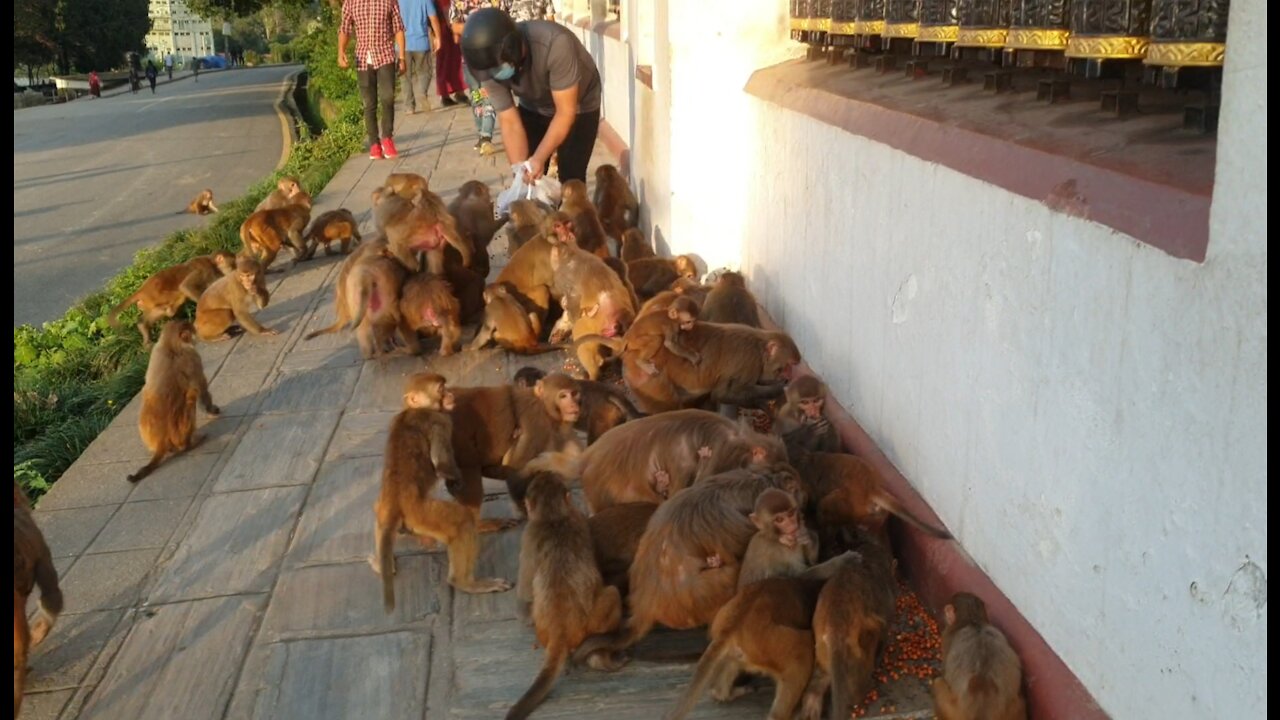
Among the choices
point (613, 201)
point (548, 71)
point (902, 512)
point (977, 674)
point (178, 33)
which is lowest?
point (977, 674)

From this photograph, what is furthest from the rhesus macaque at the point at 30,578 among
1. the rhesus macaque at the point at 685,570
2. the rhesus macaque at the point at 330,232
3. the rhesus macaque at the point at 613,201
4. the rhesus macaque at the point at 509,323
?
the rhesus macaque at the point at 330,232

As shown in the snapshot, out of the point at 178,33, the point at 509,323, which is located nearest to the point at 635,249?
the point at 509,323

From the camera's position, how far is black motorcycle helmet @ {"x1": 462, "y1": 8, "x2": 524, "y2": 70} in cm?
891

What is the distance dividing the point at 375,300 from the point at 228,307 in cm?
158

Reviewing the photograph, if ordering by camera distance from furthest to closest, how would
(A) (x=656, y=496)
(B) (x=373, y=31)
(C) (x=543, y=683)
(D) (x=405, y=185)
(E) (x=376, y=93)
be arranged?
(E) (x=376, y=93)
(B) (x=373, y=31)
(D) (x=405, y=185)
(A) (x=656, y=496)
(C) (x=543, y=683)

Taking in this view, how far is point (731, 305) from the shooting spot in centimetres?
648

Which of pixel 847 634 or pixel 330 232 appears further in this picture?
pixel 330 232

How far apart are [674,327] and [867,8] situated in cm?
169

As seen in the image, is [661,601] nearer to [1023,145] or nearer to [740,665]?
[740,665]

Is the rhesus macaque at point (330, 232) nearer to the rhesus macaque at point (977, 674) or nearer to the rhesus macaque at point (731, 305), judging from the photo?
the rhesus macaque at point (731, 305)

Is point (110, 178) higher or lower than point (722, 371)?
lower

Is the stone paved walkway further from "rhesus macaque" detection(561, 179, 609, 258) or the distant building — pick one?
the distant building

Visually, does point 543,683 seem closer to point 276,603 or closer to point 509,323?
point 276,603

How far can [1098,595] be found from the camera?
3154 millimetres
